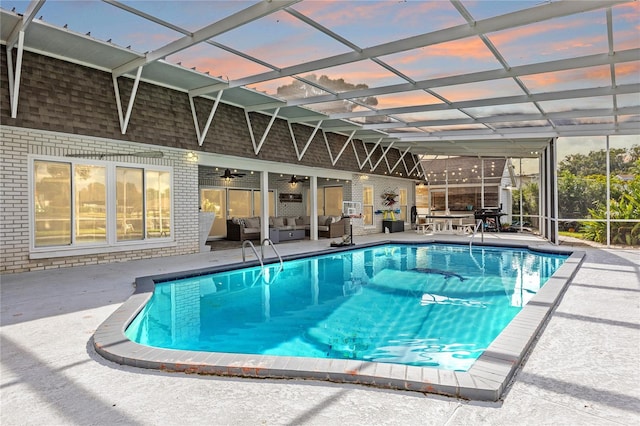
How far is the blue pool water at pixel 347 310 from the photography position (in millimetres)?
3891

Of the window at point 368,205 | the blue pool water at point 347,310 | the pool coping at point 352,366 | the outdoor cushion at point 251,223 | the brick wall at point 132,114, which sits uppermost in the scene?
the brick wall at point 132,114

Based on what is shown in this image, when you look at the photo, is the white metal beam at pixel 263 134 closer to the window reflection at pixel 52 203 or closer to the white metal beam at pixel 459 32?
the white metal beam at pixel 459 32

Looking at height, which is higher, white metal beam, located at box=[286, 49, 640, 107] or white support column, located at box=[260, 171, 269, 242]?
white metal beam, located at box=[286, 49, 640, 107]

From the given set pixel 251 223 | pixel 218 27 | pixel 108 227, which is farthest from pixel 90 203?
pixel 251 223

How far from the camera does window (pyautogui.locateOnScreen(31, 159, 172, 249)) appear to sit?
23.1 ft

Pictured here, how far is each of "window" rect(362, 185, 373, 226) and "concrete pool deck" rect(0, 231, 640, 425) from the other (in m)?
12.2

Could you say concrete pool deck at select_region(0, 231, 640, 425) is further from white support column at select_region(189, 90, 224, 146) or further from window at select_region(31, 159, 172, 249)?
white support column at select_region(189, 90, 224, 146)

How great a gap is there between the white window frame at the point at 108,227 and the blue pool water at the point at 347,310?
2430 mm

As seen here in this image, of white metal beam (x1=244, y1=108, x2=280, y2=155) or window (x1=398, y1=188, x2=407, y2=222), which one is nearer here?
white metal beam (x1=244, y1=108, x2=280, y2=155)

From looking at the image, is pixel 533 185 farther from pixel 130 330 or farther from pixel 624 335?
pixel 130 330

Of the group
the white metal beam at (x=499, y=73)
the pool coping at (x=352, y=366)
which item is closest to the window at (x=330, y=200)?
the white metal beam at (x=499, y=73)

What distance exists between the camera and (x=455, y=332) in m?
4.25

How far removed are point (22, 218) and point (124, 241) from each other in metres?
1.92

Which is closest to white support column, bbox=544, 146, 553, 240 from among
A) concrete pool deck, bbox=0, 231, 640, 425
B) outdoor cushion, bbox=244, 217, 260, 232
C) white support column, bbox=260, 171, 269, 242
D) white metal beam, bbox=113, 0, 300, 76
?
white support column, bbox=260, 171, 269, 242
